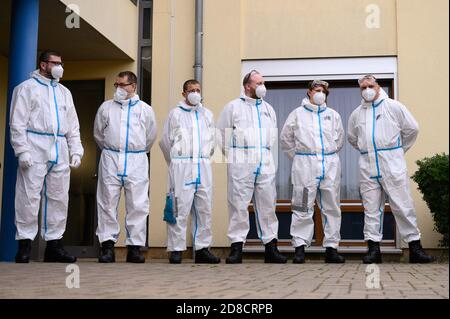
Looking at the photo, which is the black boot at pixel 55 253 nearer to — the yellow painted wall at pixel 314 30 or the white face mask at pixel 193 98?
the white face mask at pixel 193 98

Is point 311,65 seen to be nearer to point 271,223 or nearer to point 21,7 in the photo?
point 271,223

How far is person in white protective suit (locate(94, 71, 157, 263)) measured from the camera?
7258 millimetres

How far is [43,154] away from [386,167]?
3.54m

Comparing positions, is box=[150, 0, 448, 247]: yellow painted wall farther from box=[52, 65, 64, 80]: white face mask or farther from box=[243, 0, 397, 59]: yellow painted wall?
box=[52, 65, 64, 80]: white face mask

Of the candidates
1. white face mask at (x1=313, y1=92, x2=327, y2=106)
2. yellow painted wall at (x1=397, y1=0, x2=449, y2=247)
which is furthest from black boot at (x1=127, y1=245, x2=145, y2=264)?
yellow painted wall at (x1=397, y1=0, x2=449, y2=247)

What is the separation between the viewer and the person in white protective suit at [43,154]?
22.3 feet

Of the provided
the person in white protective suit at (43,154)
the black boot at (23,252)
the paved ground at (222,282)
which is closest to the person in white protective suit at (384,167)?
the paved ground at (222,282)

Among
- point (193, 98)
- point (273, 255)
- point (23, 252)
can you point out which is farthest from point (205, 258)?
point (23, 252)

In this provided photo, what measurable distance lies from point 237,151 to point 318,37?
2889mm

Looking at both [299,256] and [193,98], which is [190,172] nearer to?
[193,98]

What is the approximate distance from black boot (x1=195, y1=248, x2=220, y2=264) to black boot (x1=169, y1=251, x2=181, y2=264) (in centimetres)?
19

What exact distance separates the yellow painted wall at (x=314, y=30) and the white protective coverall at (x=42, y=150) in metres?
3.38

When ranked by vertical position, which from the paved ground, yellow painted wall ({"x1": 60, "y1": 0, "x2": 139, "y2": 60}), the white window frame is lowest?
the paved ground

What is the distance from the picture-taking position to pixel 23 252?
6.77 metres
